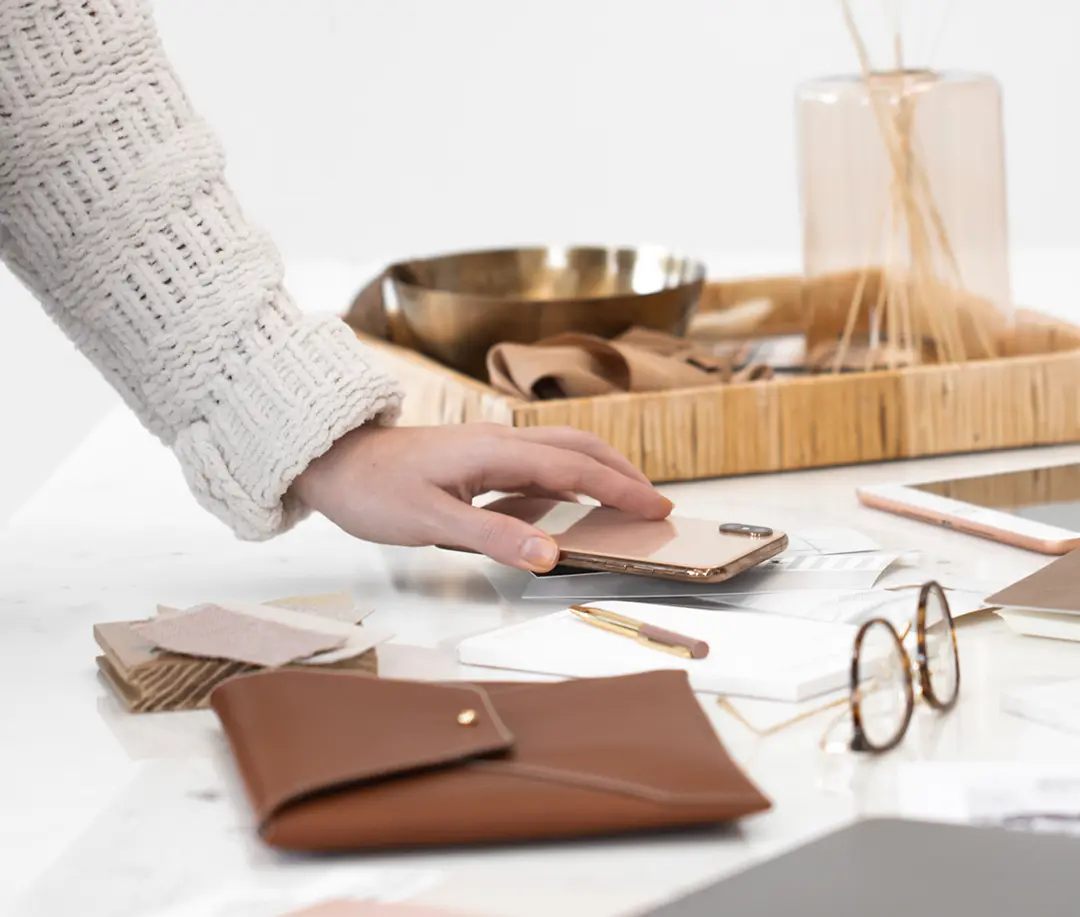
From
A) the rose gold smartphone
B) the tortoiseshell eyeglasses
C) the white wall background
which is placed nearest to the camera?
the tortoiseshell eyeglasses

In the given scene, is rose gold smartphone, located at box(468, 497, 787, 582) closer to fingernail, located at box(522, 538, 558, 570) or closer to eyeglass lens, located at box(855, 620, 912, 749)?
fingernail, located at box(522, 538, 558, 570)

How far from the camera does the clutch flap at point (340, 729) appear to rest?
61 cm

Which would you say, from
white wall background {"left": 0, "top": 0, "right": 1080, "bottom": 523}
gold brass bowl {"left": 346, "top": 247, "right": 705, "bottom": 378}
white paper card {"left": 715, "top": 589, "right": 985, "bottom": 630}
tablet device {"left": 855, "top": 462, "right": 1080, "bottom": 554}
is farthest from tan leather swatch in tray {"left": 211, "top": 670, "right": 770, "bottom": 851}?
white wall background {"left": 0, "top": 0, "right": 1080, "bottom": 523}

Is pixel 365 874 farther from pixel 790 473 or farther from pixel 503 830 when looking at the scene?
pixel 790 473

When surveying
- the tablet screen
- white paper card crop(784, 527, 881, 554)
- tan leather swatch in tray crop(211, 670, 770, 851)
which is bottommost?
the tablet screen

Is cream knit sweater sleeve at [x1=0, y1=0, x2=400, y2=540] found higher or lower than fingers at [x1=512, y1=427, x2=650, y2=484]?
higher

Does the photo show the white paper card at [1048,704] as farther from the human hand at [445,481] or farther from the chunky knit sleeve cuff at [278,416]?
the chunky knit sleeve cuff at [278,416]

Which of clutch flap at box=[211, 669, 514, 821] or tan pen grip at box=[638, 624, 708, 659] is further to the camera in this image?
tan pen grip at box=[638, 624, 708, 659]

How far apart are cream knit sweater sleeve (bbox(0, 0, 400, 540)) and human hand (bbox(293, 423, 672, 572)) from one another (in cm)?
3

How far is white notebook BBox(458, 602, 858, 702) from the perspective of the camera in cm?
78

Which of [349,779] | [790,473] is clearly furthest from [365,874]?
[790,473]

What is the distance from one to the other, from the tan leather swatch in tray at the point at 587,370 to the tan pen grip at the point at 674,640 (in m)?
0.51

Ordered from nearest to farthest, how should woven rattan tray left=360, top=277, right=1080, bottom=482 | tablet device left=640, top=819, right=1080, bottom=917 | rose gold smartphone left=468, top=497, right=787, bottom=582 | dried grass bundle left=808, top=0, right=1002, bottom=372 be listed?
tablet device left=640, top=819, right=1080, bottom=917 → rose gold smartphone left=468, top=497, right=787, bottom=582 → woven rattan tray left=360, top=277, right=1080, bottom=482 → dried grass bundle left=808, top=0, right=1002, bottom=372

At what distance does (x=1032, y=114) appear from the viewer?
3.53 meters
